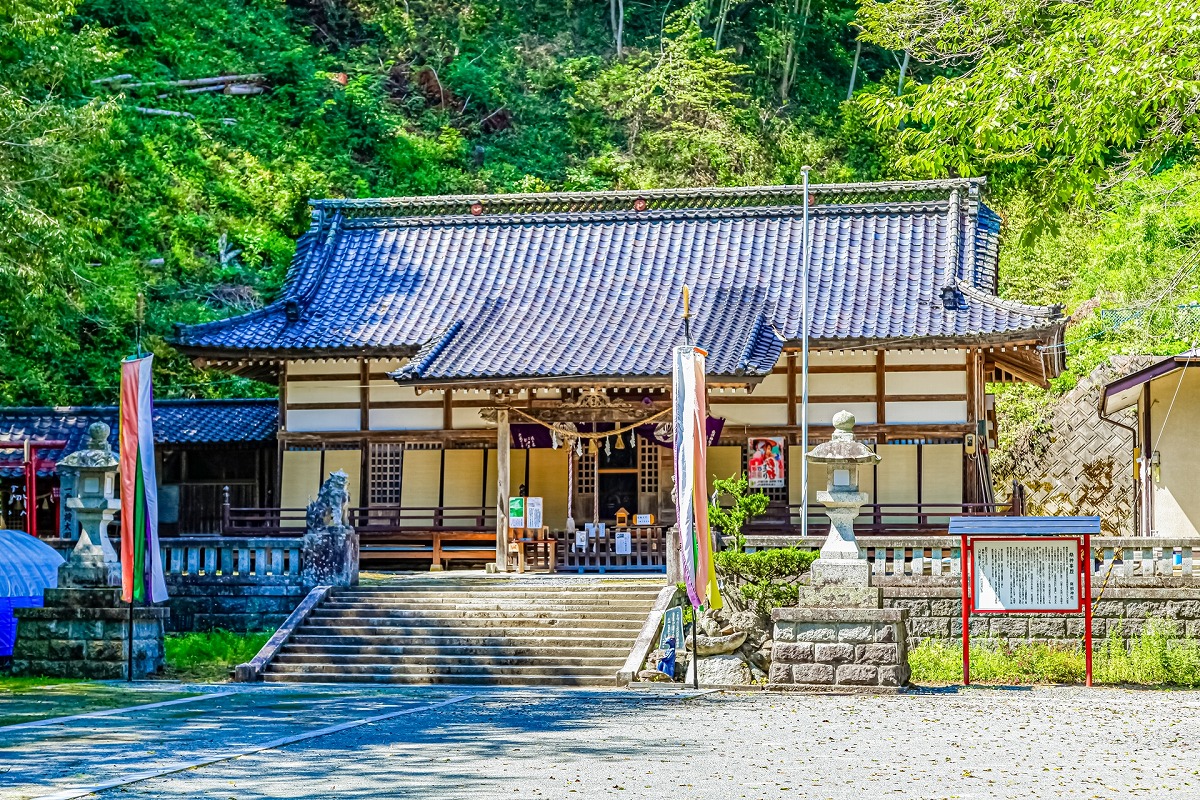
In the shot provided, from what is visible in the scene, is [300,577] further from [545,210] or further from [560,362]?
[545,210]

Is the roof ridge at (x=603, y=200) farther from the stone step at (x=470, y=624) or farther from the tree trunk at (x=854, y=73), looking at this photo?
the tree trunk at (x=854, y=73)

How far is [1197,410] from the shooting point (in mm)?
23875

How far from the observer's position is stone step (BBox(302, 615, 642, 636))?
65.0ft

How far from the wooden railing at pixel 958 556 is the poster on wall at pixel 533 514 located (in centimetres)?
621

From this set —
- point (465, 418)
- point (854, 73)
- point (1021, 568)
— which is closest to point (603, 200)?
point (465, 418)

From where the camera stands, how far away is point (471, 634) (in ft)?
65.0

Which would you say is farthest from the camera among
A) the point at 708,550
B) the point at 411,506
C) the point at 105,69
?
the point at 105,69

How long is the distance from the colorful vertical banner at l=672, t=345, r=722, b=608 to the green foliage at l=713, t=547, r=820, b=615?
1.85 metres

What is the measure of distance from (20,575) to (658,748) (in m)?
11.2

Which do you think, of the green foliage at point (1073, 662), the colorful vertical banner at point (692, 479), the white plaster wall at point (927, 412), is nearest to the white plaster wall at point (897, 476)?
the white plaster wall at point (927, 412)

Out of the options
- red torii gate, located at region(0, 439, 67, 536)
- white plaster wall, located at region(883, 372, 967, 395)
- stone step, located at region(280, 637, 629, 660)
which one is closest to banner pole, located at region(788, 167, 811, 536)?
white plaster wall, located at region(883, 372, 967, 395)

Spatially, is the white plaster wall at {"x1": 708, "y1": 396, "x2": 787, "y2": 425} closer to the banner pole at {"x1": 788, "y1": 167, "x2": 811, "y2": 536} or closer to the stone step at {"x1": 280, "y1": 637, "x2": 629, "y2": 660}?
the banner pole at {"x1": 788, "y1": 167, "x2": 811, "y2": 536}

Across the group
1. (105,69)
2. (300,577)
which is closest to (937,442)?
(300,577)

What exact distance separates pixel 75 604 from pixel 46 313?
8.53 metres
